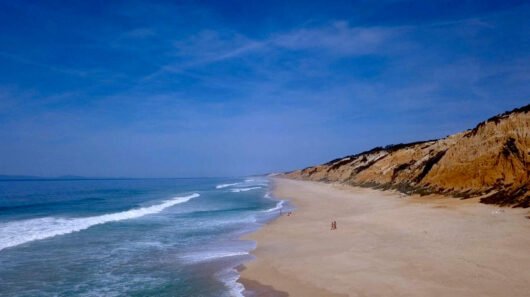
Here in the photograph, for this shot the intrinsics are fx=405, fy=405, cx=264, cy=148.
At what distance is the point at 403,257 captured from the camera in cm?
1335

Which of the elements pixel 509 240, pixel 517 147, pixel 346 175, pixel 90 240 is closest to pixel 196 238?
pixel 90 240

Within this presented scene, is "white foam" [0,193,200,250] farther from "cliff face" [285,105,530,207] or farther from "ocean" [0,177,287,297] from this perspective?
"cliff face" [285,105,530,207]

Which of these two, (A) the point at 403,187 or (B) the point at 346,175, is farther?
(B) the point at 346,175

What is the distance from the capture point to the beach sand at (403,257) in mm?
10375

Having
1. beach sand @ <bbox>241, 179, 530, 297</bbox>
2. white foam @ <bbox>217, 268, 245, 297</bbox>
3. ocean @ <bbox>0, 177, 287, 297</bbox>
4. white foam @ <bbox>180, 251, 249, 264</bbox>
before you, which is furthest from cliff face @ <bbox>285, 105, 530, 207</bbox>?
white foam @ <bbox>217, 268, 245, 297</bbox>

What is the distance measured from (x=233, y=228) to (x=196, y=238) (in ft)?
12.3

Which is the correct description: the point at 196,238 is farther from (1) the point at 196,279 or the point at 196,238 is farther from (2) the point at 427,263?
(2) the point at 427,263

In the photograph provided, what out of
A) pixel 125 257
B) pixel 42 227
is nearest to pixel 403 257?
pixel 125 257

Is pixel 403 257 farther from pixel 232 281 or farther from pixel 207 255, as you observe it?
pixel 207 255

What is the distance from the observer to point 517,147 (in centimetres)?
2633

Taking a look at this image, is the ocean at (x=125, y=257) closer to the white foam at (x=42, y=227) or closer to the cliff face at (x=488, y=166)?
the white foam at (x=42, y=227)

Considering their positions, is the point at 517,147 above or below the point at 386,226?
above

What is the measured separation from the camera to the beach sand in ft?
34.0

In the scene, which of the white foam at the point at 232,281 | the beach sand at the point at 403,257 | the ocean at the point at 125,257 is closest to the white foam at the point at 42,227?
the ocean at the point at 125,257
